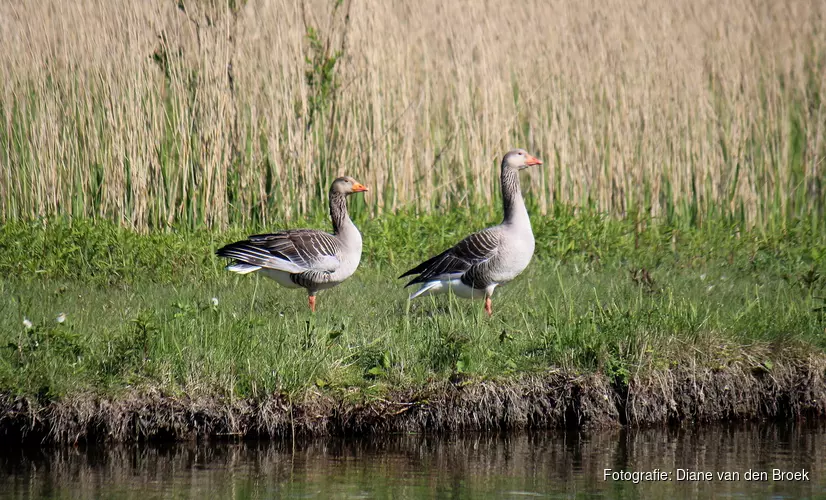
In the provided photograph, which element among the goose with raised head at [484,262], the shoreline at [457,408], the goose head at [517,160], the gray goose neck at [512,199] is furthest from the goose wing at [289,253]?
the shoreline at [457,408]

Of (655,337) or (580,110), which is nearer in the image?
(655,337)

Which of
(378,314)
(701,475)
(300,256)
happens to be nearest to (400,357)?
(378,314)

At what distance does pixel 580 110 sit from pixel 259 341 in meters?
6.14

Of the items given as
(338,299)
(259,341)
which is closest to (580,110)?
(338,299)

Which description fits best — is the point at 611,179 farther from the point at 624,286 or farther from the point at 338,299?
the point at 338,299

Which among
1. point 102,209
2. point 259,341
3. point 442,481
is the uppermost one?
point 102,209

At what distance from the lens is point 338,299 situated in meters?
8.23

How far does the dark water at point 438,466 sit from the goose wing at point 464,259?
192 centimetres

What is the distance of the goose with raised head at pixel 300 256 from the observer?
25.3ft

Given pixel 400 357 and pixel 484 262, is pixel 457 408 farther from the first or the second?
pixel 484 262

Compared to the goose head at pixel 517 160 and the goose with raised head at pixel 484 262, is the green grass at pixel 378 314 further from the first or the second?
the goose head at pixel 517 160

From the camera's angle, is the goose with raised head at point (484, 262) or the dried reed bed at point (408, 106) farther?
the dried reed bed at point (408, 106)

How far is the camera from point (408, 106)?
10.9m

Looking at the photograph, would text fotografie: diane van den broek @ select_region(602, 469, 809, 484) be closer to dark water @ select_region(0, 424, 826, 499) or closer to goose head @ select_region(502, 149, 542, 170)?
dark water @ select_region(0, 424, 826, 499)
